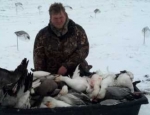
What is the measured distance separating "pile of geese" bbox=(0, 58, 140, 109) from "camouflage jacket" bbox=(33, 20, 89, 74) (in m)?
0.53

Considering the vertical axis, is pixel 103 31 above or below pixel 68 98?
above

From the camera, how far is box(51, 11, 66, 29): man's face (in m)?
4.00

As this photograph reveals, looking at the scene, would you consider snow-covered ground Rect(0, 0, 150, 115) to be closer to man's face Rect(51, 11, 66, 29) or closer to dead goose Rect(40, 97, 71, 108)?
dead goose Rect(40, 97, 71, 108)

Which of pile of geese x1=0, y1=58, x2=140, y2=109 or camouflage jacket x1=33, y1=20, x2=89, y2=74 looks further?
camouflage jacket x1=33, y1=20, x2=89, y2=74

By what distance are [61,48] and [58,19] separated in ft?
1.58

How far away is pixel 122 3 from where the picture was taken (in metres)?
16.7

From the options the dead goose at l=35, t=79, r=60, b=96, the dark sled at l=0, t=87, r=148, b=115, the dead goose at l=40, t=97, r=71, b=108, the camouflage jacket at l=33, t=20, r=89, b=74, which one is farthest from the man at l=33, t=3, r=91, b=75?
the dark sled at l=0, t=87, r=148, b=115

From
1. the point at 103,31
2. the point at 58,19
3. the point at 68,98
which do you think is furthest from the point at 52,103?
the point at 103,31

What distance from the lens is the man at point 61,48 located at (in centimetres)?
423

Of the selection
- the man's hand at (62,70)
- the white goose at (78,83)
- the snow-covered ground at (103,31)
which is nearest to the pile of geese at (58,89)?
the white goose at (78,83)

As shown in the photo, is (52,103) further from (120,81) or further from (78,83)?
(120,81)

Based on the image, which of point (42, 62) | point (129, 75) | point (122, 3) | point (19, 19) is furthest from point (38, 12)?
point (129, 75)

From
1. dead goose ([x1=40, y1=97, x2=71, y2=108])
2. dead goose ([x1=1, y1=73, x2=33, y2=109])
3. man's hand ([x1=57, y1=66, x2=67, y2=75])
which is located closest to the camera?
dead goose ([x1=1, y1=73, x2=33, y2=109])

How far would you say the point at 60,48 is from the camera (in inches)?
170
